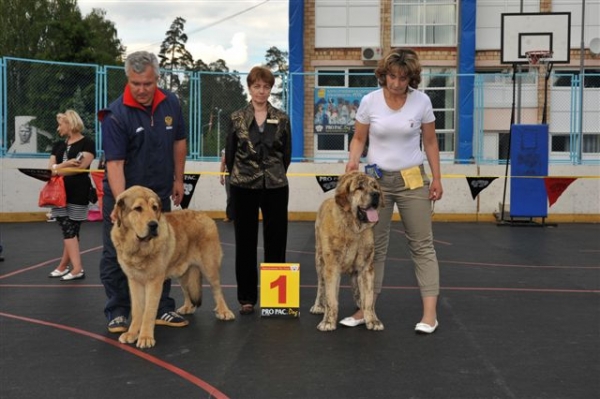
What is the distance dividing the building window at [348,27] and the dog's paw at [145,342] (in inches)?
762

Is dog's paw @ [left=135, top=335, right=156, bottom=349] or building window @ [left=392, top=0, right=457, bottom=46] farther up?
building window @ [left=392, top=0, right=457, bottom=46]

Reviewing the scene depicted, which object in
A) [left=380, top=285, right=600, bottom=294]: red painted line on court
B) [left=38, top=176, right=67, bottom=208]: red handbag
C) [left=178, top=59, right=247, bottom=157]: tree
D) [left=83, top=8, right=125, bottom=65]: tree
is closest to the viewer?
[left=380, top=285, right=600, bottom=294]: red painted line on court

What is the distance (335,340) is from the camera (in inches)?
205

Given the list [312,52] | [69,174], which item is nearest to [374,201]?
[69,174]

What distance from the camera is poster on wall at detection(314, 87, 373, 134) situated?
1736 cm

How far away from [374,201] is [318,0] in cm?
1908

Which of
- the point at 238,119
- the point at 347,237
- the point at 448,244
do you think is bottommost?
the point at 448,244

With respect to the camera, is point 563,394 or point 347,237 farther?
point 347,237

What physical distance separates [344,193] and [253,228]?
1193mm

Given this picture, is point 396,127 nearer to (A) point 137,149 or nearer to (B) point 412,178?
(B) point 412,178

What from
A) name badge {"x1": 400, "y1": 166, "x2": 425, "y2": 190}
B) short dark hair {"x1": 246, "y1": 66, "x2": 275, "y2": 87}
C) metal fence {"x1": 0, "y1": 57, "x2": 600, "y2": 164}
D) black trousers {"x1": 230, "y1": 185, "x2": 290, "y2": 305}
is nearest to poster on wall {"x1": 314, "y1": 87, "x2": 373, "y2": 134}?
metal fence {"x1": 0, "y1": 57, "x2": 600, "y2": 164}

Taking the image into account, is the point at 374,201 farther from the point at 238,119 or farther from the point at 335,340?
the point at 238,119

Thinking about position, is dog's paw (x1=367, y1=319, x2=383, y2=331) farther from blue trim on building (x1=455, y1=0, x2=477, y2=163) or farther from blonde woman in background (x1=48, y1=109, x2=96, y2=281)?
blue trim on building (x1=455, y1=0, x2=477, y2=163)

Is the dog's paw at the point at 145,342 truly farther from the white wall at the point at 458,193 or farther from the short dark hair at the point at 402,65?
the white wall at the point at 458,193
